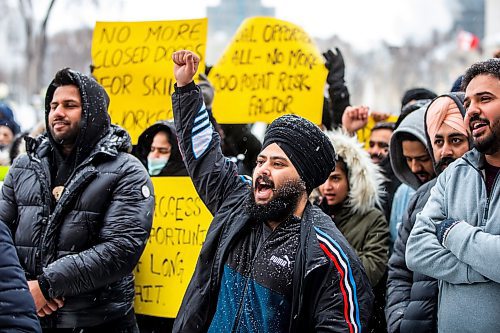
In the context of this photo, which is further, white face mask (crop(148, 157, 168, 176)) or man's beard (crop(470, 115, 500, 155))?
white face mask (crop(148, 157, 168, 176))

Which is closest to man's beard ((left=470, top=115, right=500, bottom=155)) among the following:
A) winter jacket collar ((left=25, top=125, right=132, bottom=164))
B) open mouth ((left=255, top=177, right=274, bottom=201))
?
open mouth ((left=255, top=177, right=274, bottom=201))

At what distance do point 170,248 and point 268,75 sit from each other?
1.74 meters

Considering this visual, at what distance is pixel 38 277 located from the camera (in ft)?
12.5

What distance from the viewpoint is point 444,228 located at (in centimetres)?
315

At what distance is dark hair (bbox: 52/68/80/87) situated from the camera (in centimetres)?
425

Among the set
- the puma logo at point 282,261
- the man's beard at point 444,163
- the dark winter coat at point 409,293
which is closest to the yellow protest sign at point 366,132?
the man's beard at point 444,163

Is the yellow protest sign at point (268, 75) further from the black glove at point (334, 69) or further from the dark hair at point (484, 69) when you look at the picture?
the dark hair at point (484, 69)

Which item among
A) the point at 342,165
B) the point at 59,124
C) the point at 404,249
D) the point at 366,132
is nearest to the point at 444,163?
the point at 404,249

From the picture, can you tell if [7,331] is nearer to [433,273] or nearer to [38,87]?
[433,273]

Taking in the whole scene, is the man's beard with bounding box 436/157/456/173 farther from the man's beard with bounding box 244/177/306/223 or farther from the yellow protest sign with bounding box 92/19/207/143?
the yellow protest sign with bounding box 92/19/207/143

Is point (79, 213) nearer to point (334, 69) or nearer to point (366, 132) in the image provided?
point (334, 69)

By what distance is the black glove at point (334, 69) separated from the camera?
618cm

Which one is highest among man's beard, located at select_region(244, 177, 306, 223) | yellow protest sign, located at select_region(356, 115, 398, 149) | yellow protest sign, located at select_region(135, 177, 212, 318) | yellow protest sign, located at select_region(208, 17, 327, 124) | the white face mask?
yellow protest sign, located at select_region(208, 17, 327, 124)

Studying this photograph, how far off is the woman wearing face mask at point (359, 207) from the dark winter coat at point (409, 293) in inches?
28.3
